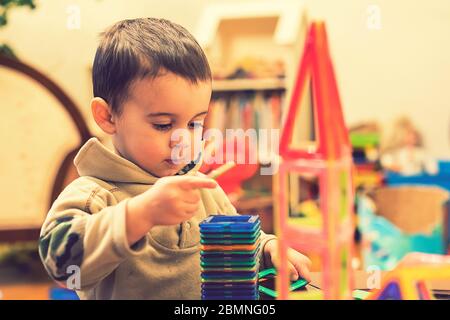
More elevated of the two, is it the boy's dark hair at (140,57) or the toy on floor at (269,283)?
the boy's dark hair at (140,57)

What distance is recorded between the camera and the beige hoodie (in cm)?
39

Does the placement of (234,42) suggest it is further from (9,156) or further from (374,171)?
(9,156)

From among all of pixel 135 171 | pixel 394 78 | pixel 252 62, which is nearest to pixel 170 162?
pixel 135 171

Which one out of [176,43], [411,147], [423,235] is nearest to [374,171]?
[411,147]

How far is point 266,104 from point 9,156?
814 mm

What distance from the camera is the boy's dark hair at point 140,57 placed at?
45cm

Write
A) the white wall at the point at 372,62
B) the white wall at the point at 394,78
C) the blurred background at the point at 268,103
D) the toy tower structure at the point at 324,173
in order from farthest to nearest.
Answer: the white wall at the point at 394,78 < the white wall at the point at 372,62 < the blurred background at the point at 268,103 < the toy tower structure at the point at 324,173

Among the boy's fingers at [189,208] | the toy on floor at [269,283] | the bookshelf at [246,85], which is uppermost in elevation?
the bookshelf at [246,85]

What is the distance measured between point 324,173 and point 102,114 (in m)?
0.22

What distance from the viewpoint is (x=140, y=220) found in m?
0.38

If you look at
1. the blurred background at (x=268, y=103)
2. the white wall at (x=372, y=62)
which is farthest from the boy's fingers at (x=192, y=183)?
the white wall at (x=372, y=62)

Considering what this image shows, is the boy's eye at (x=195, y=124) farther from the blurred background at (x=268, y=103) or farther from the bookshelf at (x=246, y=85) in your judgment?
the bookshelf at (x=246, y=85)

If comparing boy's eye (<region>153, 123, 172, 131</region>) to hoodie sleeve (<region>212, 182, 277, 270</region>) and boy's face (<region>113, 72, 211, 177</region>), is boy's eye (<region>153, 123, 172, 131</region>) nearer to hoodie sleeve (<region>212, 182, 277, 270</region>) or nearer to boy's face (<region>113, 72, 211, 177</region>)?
boy's face (<region>113, 72, 211, 177</region>)

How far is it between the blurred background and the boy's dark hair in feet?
2.35
